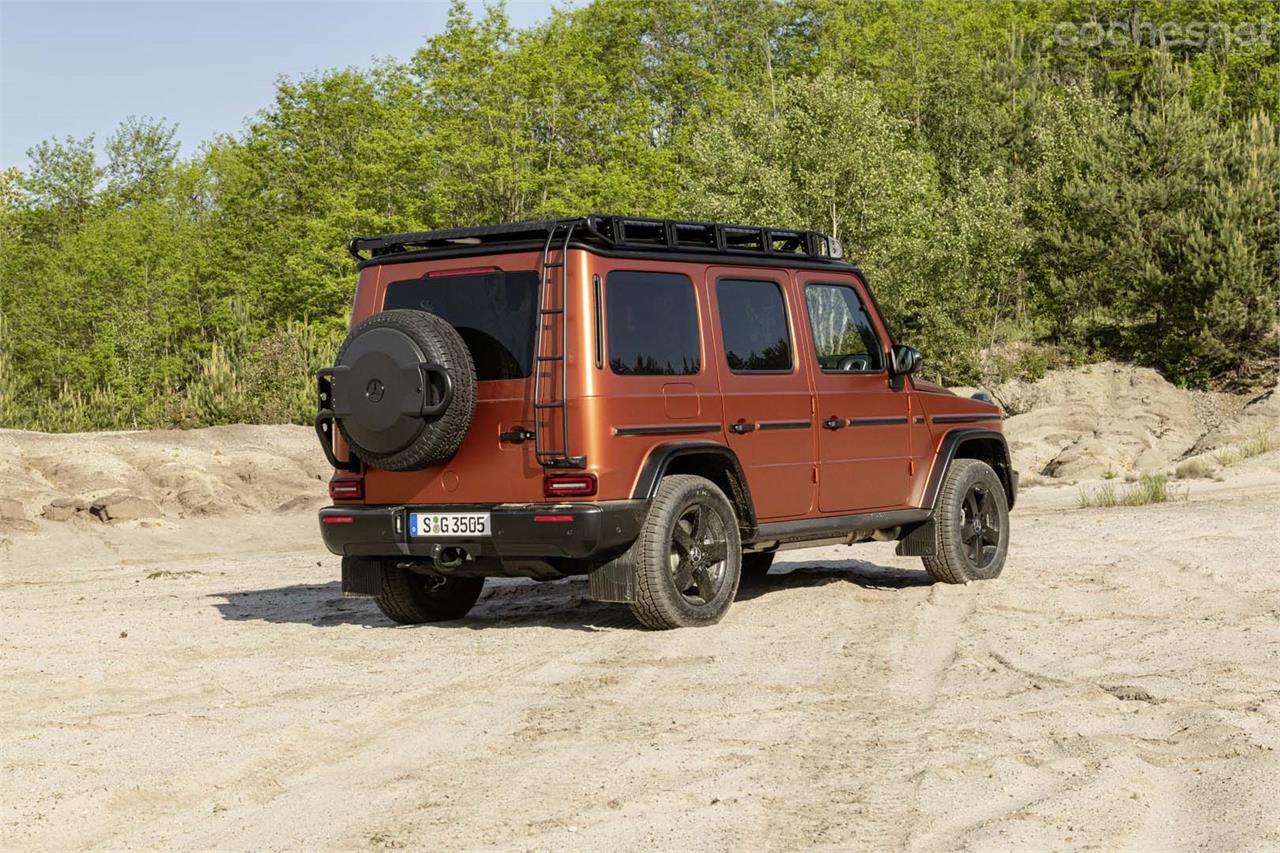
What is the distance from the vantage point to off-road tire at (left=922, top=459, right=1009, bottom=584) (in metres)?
9.98

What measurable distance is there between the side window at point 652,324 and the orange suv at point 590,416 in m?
0.01

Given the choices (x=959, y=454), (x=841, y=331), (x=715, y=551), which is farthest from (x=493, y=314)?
(x=959, y=454)

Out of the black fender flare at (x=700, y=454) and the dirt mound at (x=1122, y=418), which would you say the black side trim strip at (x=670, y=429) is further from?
the dirt mound at (x=1122, y=418)

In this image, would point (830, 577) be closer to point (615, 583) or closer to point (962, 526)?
point (962, 526)

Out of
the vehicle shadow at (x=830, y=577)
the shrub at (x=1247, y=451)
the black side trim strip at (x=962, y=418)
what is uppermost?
the black side trim strip at (x=962, y=418)

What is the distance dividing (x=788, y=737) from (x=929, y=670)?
5.33ft

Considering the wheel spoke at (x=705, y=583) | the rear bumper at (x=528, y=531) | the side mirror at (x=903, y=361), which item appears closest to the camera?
the rear bumper at (x=528, y=531)

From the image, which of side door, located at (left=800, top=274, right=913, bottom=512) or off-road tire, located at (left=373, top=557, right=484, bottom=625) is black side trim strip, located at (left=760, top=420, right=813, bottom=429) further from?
off-road tire, located at (left=373, top=557, right=484, bottom=625)

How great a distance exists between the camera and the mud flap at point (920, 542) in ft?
32.8

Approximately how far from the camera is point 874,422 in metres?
9.60

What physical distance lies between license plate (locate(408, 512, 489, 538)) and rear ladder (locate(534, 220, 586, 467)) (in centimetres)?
48

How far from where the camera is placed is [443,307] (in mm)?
8133

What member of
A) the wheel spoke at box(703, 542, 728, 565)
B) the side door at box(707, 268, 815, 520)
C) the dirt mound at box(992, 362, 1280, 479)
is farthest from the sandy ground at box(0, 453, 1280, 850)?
the dirt mound at box(992, 362, 1280, 479)

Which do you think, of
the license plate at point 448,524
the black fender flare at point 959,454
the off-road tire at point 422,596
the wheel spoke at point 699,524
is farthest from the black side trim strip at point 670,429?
the black fender flare at point 959,454
